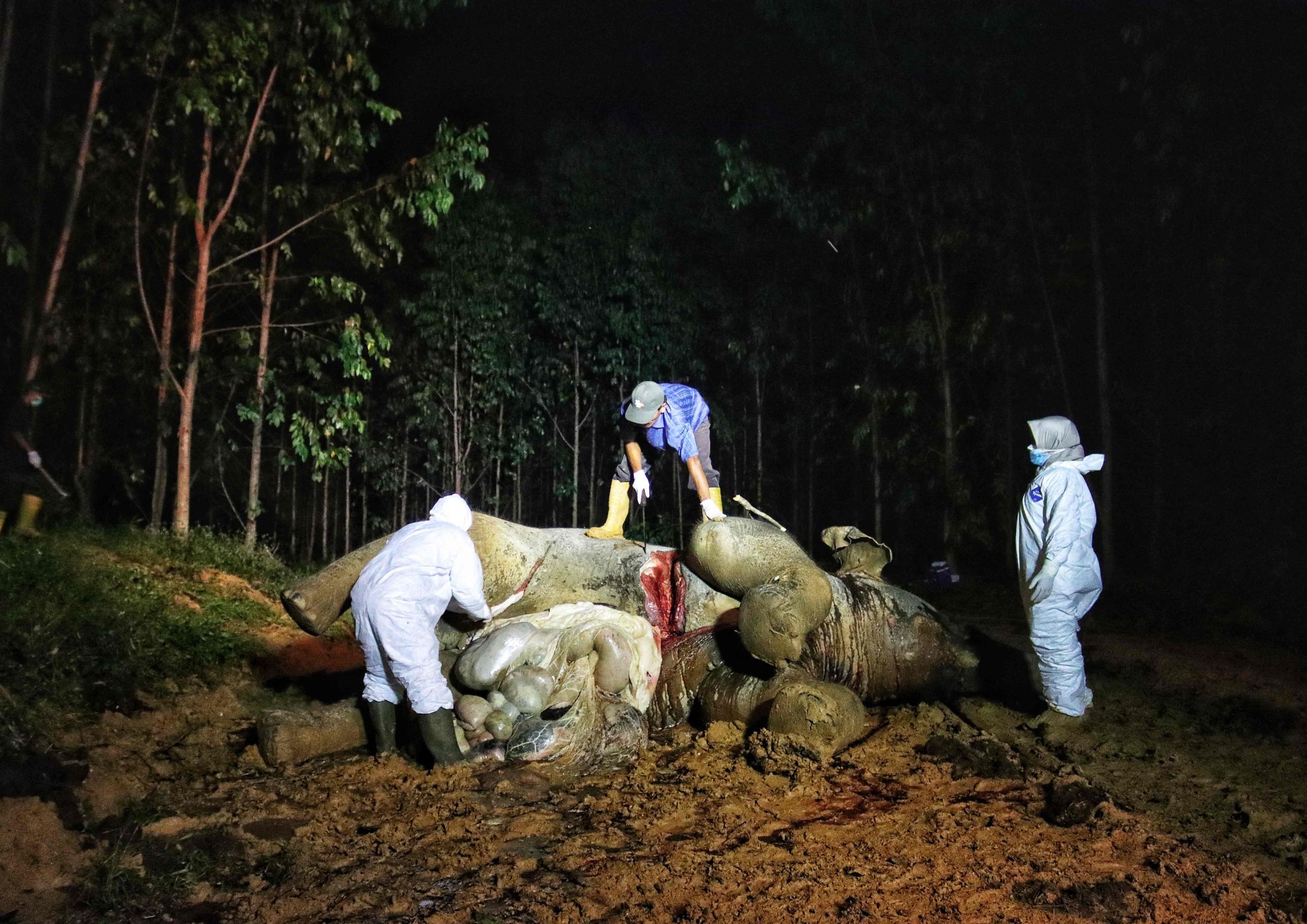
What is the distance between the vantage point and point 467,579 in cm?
430

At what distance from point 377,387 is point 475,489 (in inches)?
95.5

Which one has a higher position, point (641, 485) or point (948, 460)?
point (948, 460)

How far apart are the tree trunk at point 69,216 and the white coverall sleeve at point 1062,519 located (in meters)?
5.99

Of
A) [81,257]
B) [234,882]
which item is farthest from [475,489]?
[234,882]

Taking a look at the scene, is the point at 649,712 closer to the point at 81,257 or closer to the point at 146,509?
the point at 81,257

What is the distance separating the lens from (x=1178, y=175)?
12.0 meters

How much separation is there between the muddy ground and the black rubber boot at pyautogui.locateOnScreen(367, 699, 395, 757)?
0.11 meters

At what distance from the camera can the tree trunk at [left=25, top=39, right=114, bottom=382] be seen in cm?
629

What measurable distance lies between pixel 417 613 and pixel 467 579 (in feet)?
0.93

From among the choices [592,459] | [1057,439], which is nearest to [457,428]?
[592,459]

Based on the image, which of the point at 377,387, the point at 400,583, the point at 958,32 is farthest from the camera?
the point at 377,387

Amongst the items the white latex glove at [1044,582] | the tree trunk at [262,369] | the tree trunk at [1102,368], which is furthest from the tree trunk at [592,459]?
the white latex glove at [1044,582]

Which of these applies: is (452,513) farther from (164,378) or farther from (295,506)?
(295,506)

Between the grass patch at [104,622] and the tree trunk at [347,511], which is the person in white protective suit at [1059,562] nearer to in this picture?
the grass patch at [104,622]
